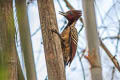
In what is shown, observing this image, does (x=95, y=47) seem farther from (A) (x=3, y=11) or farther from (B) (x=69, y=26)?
(A) (x=3, y=11)

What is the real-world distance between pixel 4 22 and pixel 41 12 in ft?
3.82

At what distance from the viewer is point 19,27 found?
1.97 meters

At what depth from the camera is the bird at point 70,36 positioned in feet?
10.6

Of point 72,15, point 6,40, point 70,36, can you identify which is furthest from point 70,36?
point 6,40

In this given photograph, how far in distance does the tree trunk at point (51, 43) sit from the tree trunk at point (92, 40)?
35cm

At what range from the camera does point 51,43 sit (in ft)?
6.56

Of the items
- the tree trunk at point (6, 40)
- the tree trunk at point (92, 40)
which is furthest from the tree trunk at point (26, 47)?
the tree trunk at point (6, 40)

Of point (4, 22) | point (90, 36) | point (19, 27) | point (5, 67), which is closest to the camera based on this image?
point (5, 67)

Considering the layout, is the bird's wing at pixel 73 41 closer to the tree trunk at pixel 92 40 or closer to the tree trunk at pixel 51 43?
the tree trunk at pixel 92 40

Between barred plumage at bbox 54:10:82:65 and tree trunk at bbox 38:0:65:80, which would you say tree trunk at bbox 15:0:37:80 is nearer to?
tree trunk at bbox 38:0:65:80

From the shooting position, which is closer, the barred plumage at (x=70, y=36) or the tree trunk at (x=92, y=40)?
the tree trunk at (x=92, y=40)

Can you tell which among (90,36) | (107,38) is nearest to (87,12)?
(90,36)

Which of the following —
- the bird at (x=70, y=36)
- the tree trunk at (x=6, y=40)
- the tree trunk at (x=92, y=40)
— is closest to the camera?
the tree trunk at (x=6, y=40)

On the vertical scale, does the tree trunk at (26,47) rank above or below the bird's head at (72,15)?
below
